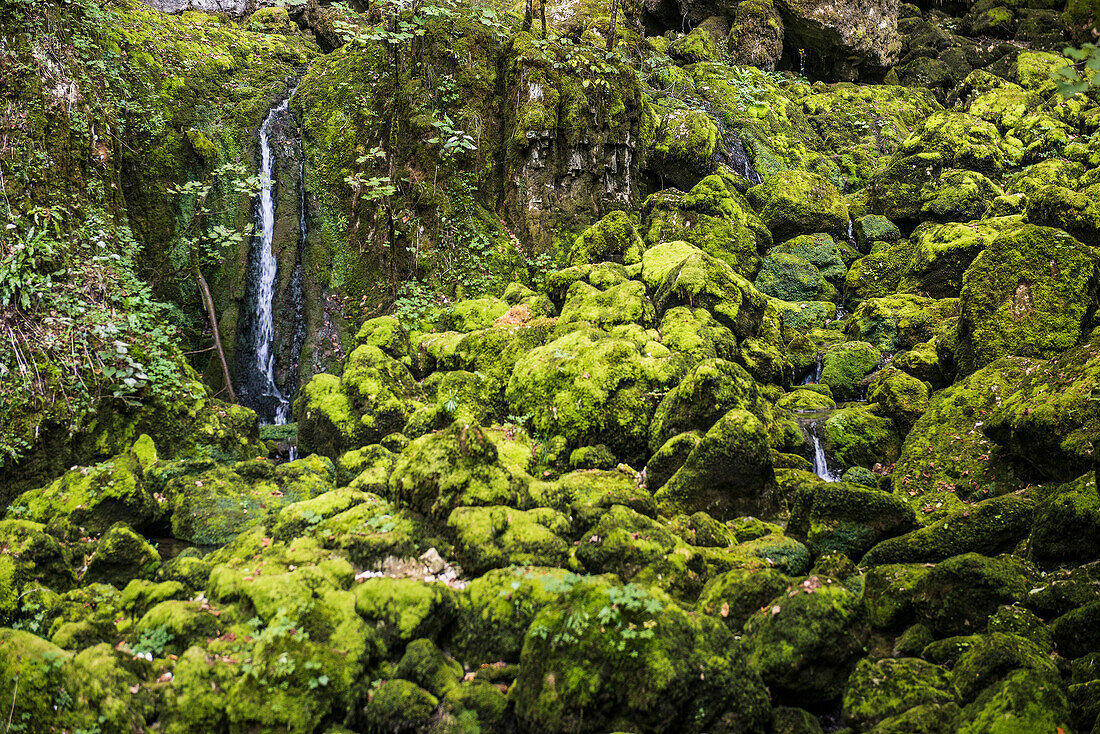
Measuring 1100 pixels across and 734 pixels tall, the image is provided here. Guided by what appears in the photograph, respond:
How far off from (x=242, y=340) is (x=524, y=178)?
683 cm

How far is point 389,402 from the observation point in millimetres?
9898

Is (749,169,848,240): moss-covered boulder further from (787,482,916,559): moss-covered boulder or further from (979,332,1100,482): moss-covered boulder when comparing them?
(787,482,916,559): moss-covered boulder

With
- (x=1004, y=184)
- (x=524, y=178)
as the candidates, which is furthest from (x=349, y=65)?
(x=1004, y=184)

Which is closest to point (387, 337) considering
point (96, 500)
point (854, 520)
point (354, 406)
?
point (354, 406)

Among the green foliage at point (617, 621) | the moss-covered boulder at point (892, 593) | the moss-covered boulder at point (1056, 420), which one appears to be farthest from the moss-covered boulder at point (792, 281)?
the green foliage at point (617, 621)

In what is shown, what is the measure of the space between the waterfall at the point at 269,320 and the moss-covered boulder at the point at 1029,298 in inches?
477

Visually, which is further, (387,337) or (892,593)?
(387,337)

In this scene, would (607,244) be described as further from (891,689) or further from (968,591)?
(891,689)

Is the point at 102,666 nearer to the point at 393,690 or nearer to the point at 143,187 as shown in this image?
the point at 393,690

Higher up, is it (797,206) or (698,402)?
(797,206)

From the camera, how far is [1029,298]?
31.1 ft

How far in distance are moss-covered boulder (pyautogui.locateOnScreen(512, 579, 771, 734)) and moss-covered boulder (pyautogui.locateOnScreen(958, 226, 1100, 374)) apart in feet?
25.1

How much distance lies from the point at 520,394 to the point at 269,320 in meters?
6.47

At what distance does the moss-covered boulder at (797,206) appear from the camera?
55.9 feet
